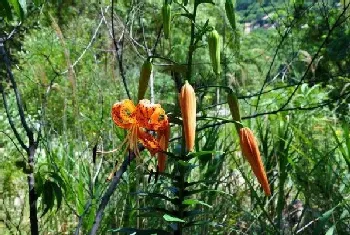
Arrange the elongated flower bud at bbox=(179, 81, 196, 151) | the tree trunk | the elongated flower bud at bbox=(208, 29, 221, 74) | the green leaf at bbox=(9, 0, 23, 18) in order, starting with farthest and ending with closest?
1. the tree trunk
2. the elongated flower bud at bbox=(208, 29, 221, 74)
3. the elongated flower bud at bbox=(179, 81, 196, 151)
4. the green leaf at bbox=(9, 0, 23, 18)

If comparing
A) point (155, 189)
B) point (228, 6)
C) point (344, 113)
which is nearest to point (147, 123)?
point (228, 6)

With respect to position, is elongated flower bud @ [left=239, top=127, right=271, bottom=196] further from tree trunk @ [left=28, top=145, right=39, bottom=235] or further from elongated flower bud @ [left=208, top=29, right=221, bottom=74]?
tree trunk @ [left=28, top=145, right=39, bottom=235]

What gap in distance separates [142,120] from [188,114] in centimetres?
22

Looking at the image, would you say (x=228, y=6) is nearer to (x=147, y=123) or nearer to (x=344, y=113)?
(x=147, y=123)

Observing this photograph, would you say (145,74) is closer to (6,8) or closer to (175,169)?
(6,8)

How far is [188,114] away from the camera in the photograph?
150cm

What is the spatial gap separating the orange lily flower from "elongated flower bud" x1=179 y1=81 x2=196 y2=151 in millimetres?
100

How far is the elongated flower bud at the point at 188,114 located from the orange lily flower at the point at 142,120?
0.10 metres

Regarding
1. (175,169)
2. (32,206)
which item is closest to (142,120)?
(32,206)

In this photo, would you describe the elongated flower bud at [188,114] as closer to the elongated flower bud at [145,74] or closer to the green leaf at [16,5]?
the elongated flower bud at [145,74]

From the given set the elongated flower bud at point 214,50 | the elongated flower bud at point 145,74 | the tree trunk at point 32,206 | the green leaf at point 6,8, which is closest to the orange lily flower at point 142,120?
the elongated flower bud at point 145,74

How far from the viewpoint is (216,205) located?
303cm

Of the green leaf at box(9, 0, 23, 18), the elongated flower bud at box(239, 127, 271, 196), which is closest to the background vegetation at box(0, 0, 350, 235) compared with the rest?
the green leaf at box(9, 0, 23, 18)

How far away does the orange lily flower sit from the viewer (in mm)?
1631
